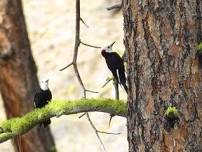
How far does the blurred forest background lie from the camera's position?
9609 millimetres

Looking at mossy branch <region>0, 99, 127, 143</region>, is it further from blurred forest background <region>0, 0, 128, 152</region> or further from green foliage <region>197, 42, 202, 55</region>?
blurred forest background <region>0, 0, 128, 152</region>

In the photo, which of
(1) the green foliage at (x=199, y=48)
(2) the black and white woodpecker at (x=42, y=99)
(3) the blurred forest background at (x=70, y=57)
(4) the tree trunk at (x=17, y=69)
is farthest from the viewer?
(3) the blurred forest background at (x=70, y=57)

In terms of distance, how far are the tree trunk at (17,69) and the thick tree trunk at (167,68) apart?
3.43 metres

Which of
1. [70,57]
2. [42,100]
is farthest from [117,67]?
[70,57]

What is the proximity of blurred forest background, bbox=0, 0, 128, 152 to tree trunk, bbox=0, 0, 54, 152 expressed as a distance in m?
2.91

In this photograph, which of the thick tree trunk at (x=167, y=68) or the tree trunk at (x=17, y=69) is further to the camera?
the tree trunk at (x=17, y=69)

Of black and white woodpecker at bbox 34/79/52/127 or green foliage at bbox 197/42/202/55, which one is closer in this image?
green foliage at bbox 197/42/202/55

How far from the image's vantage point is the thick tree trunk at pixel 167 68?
2.66m

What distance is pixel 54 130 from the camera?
385 inches

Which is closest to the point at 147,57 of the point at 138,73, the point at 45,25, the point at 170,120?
the point at 138,73

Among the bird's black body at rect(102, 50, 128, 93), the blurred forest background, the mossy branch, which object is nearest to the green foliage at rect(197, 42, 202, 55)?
the mossy branch

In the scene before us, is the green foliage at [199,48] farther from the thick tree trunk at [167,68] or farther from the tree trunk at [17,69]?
the tree trunk at [17,69]

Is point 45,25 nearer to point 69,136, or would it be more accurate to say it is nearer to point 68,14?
point 68,14

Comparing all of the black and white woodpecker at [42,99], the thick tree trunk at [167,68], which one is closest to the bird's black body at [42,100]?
the black and white woodpecker at [42,99]
